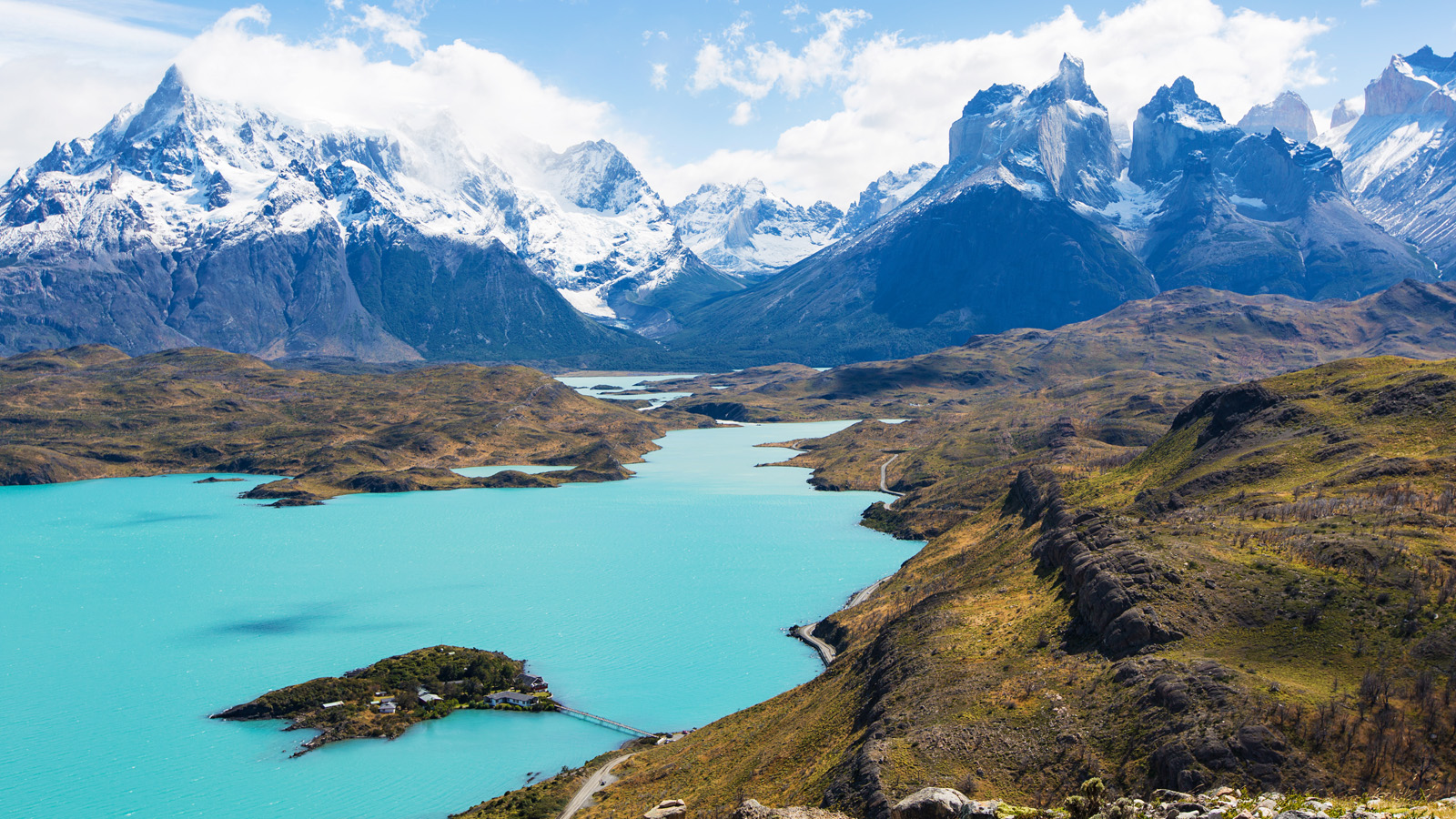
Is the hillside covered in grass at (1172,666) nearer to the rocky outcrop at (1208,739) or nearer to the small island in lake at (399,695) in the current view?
the rocky outcrop at (1208,739)

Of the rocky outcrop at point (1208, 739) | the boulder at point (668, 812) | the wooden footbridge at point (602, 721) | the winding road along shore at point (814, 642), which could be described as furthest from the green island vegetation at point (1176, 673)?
the wooden footbridge at point (602, 721)

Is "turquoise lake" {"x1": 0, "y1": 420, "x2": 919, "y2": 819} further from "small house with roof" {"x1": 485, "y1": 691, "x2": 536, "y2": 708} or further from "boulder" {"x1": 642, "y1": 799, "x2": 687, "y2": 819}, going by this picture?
"boulder" {"x1": 642, "y1": 799, "x2": 687, "y2": 819}

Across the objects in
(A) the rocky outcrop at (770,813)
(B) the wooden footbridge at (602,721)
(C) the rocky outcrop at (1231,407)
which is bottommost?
(B) the wooden footbridge at (602,721)

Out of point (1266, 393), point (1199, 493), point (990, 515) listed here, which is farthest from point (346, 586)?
point (1266, 393)

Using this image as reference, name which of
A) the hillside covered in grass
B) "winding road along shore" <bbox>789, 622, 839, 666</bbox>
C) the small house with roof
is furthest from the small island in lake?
"winding road along shore" <bbox>789, 622, 839, 666</bbox>

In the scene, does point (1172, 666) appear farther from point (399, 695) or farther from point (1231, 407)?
point (1231, 407)

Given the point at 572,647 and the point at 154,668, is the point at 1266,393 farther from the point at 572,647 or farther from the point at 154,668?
the point at 154,668

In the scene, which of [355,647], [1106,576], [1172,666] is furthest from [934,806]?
[355,647]
